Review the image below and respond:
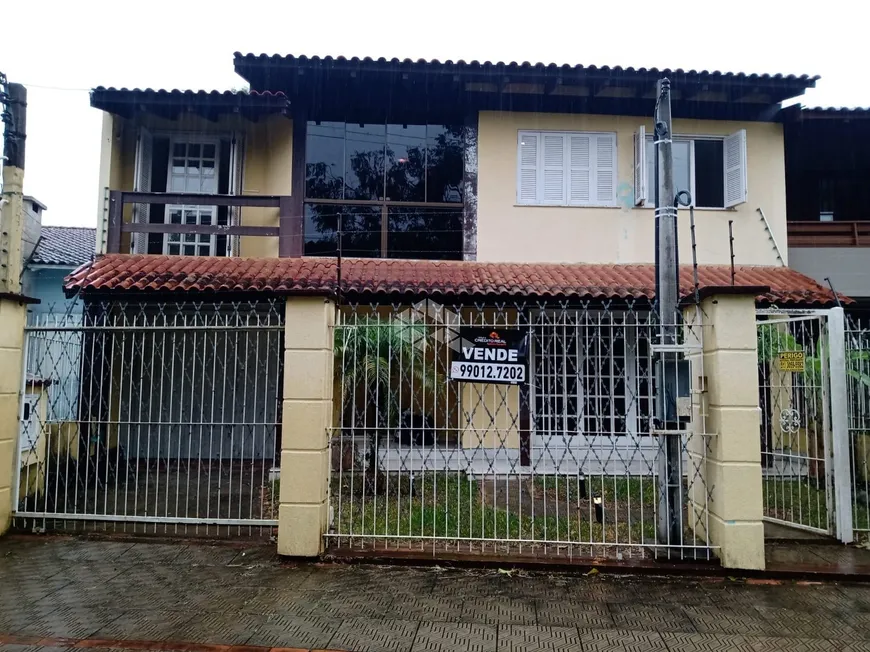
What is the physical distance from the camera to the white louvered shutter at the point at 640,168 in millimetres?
9984

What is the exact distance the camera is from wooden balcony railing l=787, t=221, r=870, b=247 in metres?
10.7

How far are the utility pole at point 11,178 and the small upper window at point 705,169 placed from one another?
8797 millimetres

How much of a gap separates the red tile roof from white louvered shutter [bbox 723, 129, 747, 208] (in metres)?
1.31

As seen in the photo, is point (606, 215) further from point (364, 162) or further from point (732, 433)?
point (732, 433)

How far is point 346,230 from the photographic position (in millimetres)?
10266

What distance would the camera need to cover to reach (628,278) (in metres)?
9.23

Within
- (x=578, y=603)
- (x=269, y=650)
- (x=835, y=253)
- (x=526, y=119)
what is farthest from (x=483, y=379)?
(x=835, y=253)

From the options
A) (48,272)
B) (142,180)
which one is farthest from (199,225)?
(48,272)

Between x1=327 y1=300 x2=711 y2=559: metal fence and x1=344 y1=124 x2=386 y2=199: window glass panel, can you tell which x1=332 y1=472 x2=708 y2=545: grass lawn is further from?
x1=344 y1=124 x2=386 y2=199: window glass panel

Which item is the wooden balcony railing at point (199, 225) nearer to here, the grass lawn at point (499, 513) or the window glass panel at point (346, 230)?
the window glass panel at point (346, 230)

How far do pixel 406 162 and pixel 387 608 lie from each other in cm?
792

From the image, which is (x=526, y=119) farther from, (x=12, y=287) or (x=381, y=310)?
(x=12, y=287)

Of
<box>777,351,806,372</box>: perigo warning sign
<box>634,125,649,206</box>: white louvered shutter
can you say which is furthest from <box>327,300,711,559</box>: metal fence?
<box>634,125,649,206</box>: white louvered shutter

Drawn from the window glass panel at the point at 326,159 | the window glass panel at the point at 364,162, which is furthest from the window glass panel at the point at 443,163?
the window glass panel at the point at 326,159
